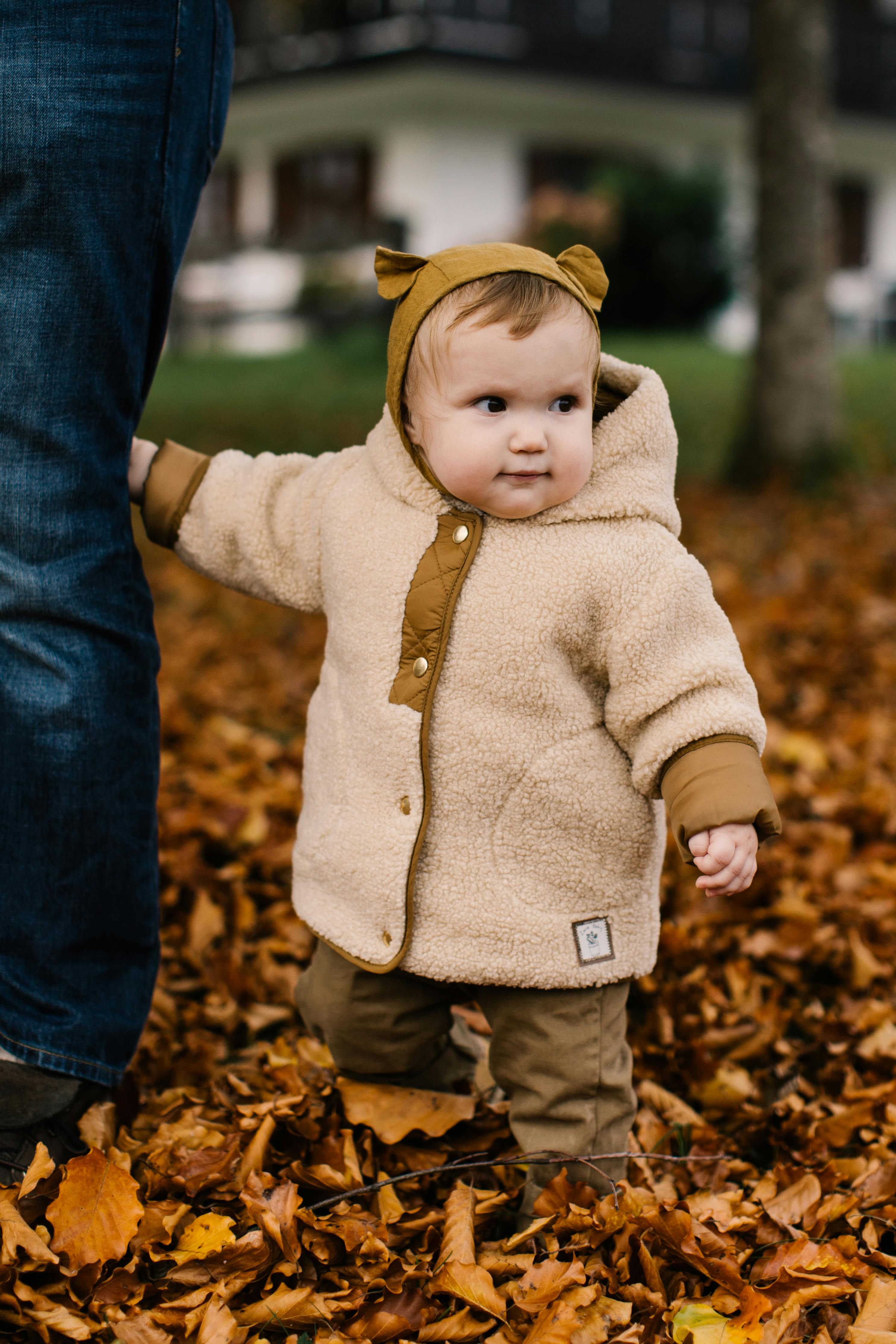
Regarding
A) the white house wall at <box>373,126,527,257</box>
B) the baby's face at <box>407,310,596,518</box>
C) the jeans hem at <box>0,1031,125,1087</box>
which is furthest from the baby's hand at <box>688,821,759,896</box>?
the white house wall at <box>373,126,527,257</box>

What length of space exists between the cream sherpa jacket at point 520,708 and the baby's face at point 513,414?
68 millimetres

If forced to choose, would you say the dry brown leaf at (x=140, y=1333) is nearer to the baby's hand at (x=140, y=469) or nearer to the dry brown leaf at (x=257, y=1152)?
the dry brown leaf at (x=257, y=1152)

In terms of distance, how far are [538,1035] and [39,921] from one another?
29.2 inches

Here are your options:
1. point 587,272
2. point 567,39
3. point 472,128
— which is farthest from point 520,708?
point 567,39

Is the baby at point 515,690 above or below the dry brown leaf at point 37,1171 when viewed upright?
above

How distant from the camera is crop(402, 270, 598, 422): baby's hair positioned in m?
1.62

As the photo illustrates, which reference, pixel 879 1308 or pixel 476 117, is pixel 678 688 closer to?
pixel 879 1308

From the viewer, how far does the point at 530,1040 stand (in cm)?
186

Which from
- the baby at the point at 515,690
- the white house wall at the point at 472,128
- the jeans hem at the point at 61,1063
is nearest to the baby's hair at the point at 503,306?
the baby at the point at 515,690

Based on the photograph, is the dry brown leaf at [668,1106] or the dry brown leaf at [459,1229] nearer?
the dry brown leaf at [459,1229]

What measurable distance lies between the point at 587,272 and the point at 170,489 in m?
0.73

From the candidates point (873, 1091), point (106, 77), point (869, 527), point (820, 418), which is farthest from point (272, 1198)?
point (820, 418)

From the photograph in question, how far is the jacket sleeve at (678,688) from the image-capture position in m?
1.64

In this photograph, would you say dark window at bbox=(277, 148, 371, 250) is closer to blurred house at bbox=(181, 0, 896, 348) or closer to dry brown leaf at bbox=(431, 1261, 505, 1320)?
blurred house at bbox=(181, 0, 896, 348)
